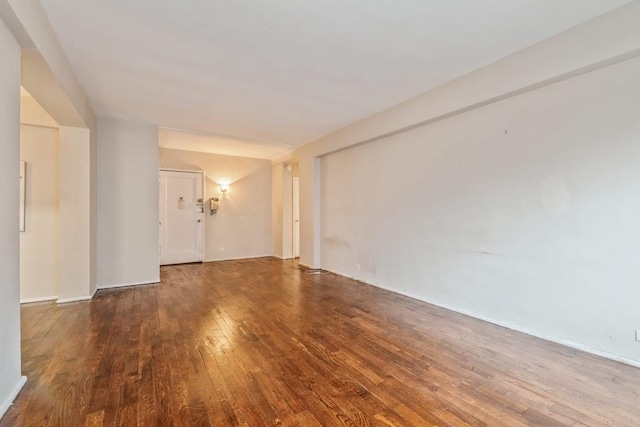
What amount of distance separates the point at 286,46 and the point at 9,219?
97.4 inches

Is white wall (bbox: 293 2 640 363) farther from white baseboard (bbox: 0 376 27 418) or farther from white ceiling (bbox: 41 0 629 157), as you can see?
white baseboard (bbox: 0 376 27 418)

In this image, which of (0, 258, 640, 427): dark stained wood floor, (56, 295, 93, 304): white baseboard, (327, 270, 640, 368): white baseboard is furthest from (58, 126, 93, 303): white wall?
(327, 270, 640, 368): white baseboard

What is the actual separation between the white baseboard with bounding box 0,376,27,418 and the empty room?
0.02 m

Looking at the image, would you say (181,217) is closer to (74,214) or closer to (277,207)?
(277,207)

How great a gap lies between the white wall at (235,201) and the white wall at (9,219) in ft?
16.3

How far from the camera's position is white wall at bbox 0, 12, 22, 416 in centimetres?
180

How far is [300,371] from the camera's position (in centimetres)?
225

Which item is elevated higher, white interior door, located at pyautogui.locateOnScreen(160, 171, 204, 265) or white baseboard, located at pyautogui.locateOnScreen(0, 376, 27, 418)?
white interior door, located at pyautogui.locateOnScreen(160, 171, 204, 265)

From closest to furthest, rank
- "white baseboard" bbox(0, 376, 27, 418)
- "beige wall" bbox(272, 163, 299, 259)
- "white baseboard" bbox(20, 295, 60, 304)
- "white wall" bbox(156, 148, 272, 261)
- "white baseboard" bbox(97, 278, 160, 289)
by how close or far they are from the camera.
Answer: "white baseboard" bbox(0, 376, 27, 418), "white baseboard" bbox(20, 295, 60, 304), "white baseboard" bbox(97, 278, 160, 289), "white wall" bbox(156, 148, 272, 261), "beige wall" bbox(272, 163, 299, 259)

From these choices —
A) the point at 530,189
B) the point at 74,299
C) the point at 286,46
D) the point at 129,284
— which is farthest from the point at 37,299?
the point at 530,189

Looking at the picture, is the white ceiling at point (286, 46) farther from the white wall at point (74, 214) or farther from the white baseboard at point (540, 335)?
the white baseboard at point (540, 335)

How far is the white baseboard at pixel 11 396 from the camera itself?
176 centimetres

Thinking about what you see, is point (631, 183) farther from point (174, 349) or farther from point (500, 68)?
point (174, 349)

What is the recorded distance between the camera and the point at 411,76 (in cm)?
329
